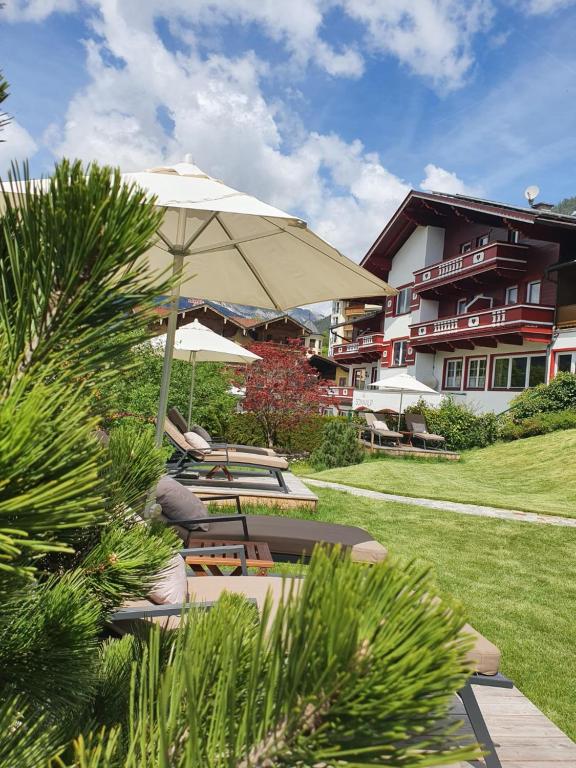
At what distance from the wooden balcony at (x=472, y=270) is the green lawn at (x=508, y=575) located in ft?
62.9

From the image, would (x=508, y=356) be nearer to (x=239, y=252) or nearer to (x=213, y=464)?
(x=213, y=464)

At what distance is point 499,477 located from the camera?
52.4 ft

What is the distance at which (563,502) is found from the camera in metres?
12.4

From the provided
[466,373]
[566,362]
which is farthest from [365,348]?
[566,362]

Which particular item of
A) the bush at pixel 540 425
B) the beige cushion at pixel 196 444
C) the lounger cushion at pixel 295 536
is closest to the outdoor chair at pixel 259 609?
the lounger cushion at pixel 295 536

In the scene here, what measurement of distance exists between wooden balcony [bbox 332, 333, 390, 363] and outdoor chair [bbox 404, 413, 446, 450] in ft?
47.6

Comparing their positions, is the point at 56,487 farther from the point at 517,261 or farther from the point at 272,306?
the point at 517,261

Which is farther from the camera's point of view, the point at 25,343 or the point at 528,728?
the point at 528,728

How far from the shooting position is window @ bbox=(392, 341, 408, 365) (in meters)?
36.2

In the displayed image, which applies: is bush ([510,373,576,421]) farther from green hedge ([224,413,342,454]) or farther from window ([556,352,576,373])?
green hedge ([224,413,342,454])

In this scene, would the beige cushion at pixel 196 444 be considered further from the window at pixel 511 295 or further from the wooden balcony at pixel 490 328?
the window at pixel 511 295

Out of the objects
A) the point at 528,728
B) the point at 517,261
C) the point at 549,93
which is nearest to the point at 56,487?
the point at 528,728

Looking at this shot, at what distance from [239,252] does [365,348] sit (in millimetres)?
34414

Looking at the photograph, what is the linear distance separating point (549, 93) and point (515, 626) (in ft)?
107
